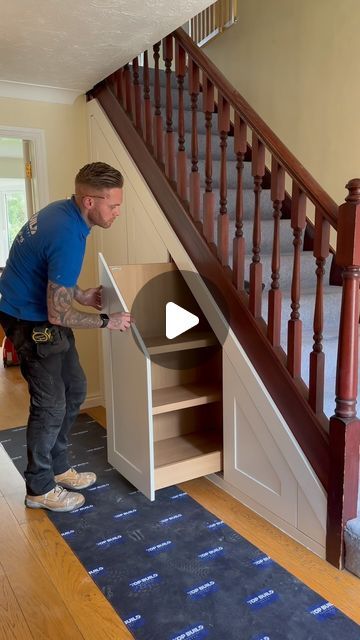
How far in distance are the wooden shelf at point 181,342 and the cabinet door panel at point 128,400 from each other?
13 cm

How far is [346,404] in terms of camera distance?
6.02 feet

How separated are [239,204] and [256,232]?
167 mm

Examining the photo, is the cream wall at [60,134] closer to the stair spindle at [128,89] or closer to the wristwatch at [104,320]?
the stair spindle at [128,89]

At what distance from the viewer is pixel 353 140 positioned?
294 cm

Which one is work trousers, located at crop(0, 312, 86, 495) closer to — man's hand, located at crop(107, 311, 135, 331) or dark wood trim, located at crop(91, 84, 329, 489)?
man's hand, located at crop(107, 311, 135, 331)

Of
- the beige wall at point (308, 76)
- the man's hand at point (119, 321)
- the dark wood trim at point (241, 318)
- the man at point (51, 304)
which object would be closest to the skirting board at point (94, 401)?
the man at point (51, 304)

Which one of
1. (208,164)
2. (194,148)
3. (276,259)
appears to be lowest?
(276,259)

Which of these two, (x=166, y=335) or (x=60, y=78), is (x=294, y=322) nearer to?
(x=166, y=335)

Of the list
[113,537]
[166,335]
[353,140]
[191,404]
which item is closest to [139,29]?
[353,140]

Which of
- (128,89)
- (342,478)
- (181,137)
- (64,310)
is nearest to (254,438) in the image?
(342,478)

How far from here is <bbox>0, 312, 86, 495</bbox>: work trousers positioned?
7.27 ft

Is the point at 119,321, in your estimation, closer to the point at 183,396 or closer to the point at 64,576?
the point at 183,396

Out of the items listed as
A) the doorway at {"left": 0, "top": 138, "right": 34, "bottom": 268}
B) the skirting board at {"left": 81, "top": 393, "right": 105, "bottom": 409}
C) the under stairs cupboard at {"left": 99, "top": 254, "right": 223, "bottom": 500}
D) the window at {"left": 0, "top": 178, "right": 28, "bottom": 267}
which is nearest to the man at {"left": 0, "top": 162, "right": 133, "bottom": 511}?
the under stairs cupboard at {"left": 99, "top": 254, "right": 223, "bottom": 500}

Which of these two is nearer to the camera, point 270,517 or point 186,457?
point 270,517
